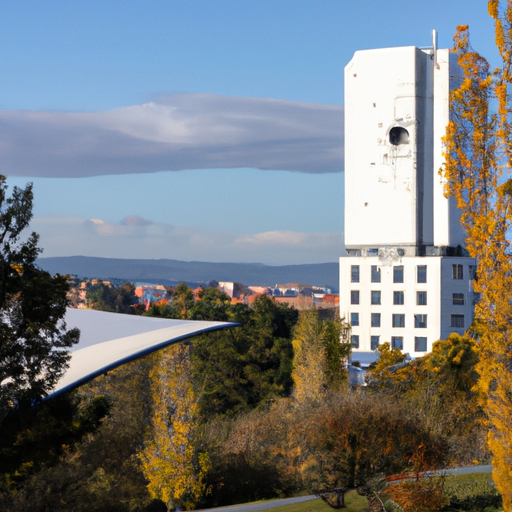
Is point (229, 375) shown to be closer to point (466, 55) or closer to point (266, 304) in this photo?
point (266, 304)

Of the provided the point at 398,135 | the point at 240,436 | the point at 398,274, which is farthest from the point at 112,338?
the point at 398,135

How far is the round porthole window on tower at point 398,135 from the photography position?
54.7m

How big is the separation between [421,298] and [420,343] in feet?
9.84

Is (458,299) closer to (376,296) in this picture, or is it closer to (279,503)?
(376,296)

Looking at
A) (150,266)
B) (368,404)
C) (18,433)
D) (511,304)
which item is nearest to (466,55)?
→ (511,304)

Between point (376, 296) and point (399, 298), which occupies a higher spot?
point (376, 296)

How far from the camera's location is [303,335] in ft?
105

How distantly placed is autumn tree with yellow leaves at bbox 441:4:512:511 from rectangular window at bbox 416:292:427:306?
132 ft

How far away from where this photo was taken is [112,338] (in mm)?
20844

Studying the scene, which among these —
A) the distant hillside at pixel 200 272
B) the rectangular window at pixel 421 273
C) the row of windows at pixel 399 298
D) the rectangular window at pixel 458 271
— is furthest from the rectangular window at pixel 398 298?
the distant hillside at pixel 200 272

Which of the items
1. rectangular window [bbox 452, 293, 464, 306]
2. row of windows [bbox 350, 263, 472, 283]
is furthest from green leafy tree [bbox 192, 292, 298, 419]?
rectangular window [bbox 452, 293, 464, 306]

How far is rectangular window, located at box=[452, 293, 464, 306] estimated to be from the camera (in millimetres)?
52031

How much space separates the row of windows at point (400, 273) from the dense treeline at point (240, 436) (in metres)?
16.2

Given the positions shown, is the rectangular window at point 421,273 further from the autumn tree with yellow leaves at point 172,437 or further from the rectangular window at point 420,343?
the autumn tree with yellow leaves at point 172,437
